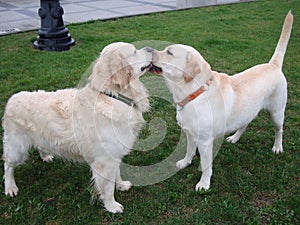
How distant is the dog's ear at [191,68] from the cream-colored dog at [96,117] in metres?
0.34

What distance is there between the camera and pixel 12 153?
2.89m

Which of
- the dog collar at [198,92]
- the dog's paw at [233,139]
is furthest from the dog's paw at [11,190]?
the dog's paw at [233,139]

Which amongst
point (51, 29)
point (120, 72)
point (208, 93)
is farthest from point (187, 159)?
point (51, 29)

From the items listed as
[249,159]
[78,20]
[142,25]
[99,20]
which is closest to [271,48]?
[142,25]

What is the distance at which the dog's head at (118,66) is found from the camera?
241 centimetres

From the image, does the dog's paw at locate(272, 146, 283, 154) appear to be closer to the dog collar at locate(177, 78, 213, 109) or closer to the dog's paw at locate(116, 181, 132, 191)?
the dog collar at locate(177, 78, 213, 109)

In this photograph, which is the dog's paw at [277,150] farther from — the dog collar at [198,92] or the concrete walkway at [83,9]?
the concrete walkway at [83,9]

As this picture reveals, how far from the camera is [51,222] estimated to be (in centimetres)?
277

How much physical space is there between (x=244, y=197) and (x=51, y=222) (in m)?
1.75

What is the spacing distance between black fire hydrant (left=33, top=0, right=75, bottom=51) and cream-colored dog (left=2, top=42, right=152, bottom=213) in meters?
4.03

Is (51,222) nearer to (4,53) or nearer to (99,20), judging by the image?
(4,53)

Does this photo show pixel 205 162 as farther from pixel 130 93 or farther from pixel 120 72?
pixel 120 72

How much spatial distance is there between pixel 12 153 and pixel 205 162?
1749mm

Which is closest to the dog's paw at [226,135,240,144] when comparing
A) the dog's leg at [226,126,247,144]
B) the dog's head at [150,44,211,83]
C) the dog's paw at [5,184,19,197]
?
the dog's leg at [226,126,247,144]
